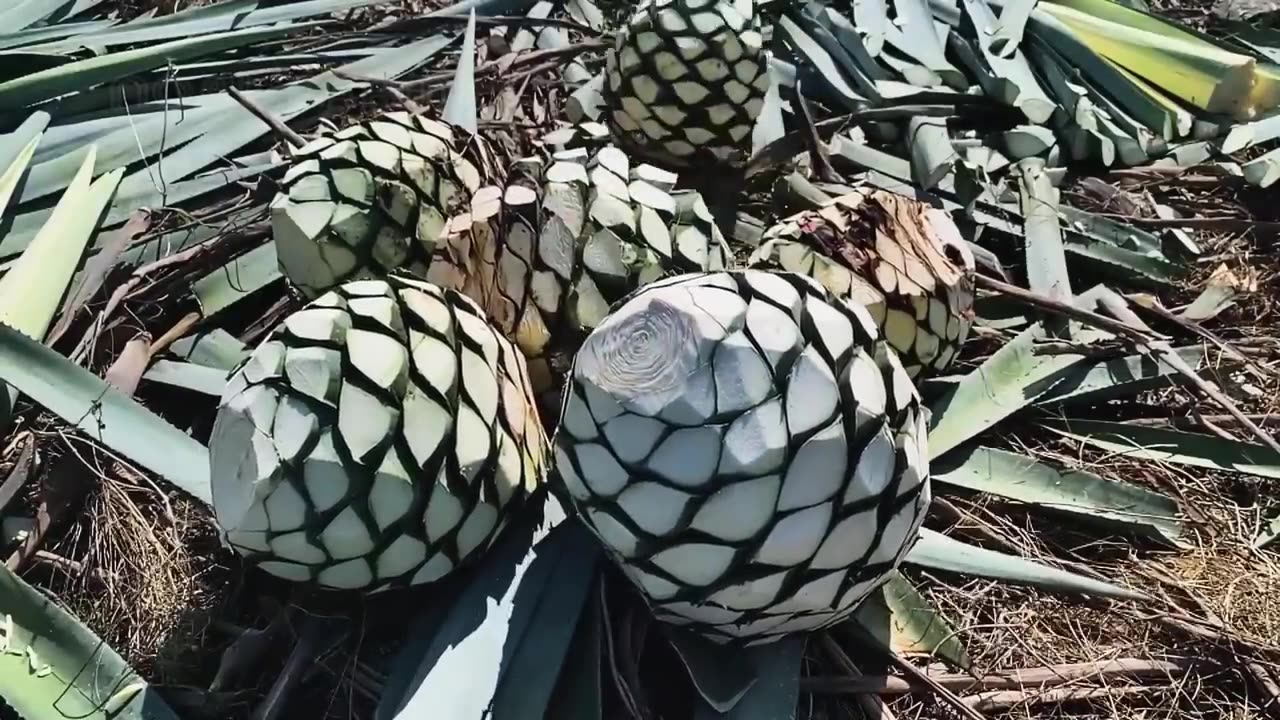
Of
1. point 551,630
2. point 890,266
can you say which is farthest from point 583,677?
point 890,266

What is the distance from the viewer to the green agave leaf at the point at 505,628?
70 cm

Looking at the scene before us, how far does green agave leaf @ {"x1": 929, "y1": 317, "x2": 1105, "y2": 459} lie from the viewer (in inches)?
37.9

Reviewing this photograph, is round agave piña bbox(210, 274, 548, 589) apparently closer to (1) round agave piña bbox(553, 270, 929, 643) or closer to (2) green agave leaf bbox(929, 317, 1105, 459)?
(1) round agave piña bbox(553, 270, 929, 643)

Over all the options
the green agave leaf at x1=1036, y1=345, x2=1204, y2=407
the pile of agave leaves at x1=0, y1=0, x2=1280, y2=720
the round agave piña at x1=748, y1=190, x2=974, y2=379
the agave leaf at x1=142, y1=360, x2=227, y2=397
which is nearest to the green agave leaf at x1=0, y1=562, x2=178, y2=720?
the pile of agave leaves at x1=0, y1=0, x2=1280, y2=720

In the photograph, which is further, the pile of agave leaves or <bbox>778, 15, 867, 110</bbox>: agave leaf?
<bbox>778, 15, 867, 110</bbox>: agave leaf

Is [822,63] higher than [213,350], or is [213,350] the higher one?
[822,63]

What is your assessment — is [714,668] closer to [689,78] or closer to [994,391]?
[994,391]

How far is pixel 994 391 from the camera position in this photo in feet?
3.30

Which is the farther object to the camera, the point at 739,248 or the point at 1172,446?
the point at 739,248

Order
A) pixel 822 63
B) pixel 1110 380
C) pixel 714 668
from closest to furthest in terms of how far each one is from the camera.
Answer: pixel 714 668 < pixel 1110 380 < pixel 822 63

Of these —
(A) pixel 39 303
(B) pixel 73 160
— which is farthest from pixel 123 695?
(B) pixel 73 160

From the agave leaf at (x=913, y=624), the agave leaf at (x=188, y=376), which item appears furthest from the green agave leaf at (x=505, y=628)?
the agave leaf at (x=188, y=376)

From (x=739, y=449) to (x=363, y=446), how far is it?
10.3 inches

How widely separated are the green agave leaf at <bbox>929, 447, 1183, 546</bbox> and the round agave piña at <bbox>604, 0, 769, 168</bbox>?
0.53 m
